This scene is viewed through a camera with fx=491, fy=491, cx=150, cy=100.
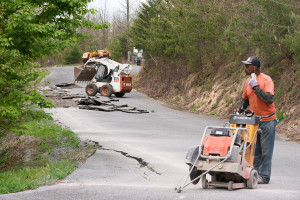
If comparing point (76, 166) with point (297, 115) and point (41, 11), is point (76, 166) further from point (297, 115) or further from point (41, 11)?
point (297, 115)

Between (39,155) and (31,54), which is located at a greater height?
(31,54)

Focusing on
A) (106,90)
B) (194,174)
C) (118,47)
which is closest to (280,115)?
(194,174)

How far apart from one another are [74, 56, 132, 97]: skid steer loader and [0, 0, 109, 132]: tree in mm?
19801

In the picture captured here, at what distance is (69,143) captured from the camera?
1387cm

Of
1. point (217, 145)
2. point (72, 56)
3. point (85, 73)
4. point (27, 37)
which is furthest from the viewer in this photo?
point (72, 56)

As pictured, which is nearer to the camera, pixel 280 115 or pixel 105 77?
pixel 280 115

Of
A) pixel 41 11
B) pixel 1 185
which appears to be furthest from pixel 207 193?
pixel 41 11

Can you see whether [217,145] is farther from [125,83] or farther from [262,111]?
[125,83]

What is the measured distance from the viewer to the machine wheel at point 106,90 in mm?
33406

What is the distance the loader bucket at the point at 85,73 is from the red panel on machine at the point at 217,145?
1086 inches

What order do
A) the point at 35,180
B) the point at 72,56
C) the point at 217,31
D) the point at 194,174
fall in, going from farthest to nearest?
1. the point at 72,56
2. the point at 217,31
3. the point at 35,180
4. the point at 194,174

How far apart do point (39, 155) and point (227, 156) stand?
27.3 ft

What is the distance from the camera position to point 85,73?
34188 mm

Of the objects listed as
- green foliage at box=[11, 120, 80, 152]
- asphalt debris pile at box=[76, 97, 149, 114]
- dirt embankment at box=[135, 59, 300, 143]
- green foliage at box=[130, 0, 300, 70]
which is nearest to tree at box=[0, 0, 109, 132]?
green foliage at box=[11, 120, 80, 152]
